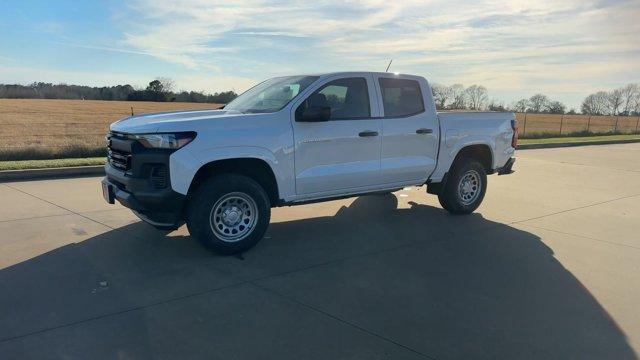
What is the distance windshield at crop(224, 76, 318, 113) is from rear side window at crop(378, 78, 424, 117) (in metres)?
1.04

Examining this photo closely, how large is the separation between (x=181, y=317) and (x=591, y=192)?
8863 millimetres

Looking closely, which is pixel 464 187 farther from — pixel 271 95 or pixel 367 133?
pixel 271 95

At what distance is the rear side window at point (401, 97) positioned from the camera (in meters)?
6.86

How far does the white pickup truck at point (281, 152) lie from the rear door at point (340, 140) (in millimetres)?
13

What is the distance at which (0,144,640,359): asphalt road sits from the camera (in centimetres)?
373

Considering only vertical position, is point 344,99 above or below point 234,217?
above

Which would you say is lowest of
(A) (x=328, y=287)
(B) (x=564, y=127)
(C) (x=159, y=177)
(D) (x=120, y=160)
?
(A) (x=328, y=287)

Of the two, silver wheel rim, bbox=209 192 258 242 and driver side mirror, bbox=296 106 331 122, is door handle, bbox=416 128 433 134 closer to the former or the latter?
driver side mirror, bbox=296 106 331 122

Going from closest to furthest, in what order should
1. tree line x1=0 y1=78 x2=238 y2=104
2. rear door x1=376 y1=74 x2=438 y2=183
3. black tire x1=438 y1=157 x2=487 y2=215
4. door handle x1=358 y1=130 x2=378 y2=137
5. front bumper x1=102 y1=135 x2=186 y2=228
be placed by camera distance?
front bumper x1=102 y1=135 x2=186 y2=228, door handle x1=358 y1=130 x2=378 y2=137, rear door x1=376 y1=74 x2=438 y2=183, black tire x1=438 y1=157 x2=487 y2=215, tree line x1=0 y1=78 x2=238 y2=104

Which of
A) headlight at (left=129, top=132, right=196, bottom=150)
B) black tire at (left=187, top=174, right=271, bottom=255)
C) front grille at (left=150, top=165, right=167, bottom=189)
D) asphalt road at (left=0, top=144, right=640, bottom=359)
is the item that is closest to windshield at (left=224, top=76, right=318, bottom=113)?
black tire at (left=187, top=174, right=271, bottom=255)

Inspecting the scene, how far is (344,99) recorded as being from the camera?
6.50m

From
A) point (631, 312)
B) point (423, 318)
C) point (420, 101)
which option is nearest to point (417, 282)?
point (423, 318)

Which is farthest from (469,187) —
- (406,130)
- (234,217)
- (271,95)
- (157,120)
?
(157,120)

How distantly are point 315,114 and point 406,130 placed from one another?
1.59m
